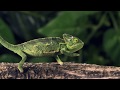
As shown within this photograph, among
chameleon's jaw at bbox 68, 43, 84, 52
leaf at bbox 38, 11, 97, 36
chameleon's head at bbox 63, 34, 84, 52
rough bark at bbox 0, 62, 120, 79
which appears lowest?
rough bark at bbox 0, 62, 120, 79

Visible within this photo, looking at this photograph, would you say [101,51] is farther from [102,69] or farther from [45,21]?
[102,69]

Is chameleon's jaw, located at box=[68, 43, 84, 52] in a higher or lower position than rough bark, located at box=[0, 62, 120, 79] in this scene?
higher

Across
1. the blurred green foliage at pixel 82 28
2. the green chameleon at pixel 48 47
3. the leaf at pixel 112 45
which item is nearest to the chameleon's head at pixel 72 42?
the green chameleon at pixel 48 47

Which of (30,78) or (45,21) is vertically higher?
(45,21)

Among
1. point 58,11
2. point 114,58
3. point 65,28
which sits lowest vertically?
point 114,58

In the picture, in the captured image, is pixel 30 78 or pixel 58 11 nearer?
pixel 30 78

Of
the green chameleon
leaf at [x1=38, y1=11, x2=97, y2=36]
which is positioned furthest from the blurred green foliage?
the green chameleon

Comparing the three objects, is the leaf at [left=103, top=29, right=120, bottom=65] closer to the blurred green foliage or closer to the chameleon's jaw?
the blurred green foliage

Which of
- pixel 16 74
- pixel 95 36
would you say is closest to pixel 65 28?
pixel 95 36

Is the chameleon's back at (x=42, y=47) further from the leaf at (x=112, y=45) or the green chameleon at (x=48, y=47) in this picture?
the leaf at (x=112, y=45)
